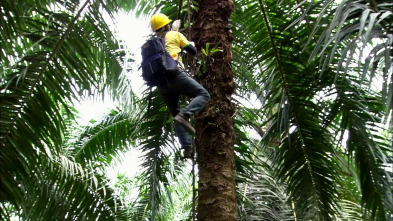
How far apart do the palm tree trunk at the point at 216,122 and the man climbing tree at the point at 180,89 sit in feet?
0.39

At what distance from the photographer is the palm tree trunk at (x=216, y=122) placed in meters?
3.53

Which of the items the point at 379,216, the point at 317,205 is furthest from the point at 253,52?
the point at 379,216

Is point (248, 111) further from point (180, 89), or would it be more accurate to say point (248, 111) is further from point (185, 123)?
point (185, 123)

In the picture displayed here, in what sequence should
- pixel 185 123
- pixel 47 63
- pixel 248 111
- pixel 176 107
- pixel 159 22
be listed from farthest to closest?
pixel 248 111 < pixel 159 22 < pixel 176 107 < pixel 47 63 < pixel 185 123

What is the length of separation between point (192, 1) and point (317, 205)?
7.94 ft

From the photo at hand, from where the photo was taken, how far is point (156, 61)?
3904mm

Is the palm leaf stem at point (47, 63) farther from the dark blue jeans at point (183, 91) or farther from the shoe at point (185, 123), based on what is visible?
the shoe at point (185, 123)

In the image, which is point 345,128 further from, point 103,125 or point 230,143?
point 103,125

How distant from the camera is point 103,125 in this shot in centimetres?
772

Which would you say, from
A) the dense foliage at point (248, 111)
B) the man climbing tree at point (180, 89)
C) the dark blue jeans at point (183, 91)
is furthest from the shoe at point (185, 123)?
the dense foliage at point (248, 111)

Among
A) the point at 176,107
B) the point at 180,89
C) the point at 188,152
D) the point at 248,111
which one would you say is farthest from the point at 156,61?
the point at 248,111

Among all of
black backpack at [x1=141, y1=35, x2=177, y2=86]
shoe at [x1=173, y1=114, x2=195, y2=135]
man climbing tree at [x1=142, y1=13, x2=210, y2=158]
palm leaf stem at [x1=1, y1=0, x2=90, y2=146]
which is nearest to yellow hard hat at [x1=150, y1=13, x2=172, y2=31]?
man climbing tree at [x1=142, y1=13, x2=210, y2=158]

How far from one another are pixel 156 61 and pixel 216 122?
626mm

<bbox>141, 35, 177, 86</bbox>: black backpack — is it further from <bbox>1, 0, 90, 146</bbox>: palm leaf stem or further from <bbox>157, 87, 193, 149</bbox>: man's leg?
<bbox>1, 0, 90, 146</bbox>: palm leaf stem
